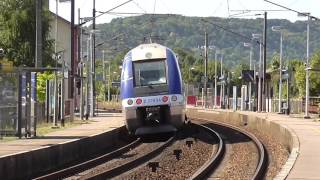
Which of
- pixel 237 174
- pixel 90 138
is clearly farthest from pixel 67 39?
pixel 237 174

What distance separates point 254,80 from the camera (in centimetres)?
7050

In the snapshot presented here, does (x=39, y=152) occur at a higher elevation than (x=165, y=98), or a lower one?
lower

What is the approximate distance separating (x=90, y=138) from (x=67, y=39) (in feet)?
208

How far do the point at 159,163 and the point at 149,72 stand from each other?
6753 mm

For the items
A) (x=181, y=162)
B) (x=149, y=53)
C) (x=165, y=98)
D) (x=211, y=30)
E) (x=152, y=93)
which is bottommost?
(x=181, y=162)

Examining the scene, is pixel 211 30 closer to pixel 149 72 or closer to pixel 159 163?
pixel 149 72

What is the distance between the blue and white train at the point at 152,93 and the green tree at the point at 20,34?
67.3ft

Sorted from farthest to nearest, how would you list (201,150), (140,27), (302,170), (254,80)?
(140,27) → (254,80) → (201,150) → (302,170)

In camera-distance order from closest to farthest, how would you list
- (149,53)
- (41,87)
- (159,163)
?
(159,163), (149,53), (41,87)

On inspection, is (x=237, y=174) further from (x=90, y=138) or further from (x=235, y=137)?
(x=235, y=137)

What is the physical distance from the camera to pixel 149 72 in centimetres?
2703

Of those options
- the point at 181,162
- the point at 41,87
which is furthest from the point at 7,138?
the point at 41,87

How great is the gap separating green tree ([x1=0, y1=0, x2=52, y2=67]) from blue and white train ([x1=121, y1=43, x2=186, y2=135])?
67.3 ft

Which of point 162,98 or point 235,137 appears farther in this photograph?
point 235,137
